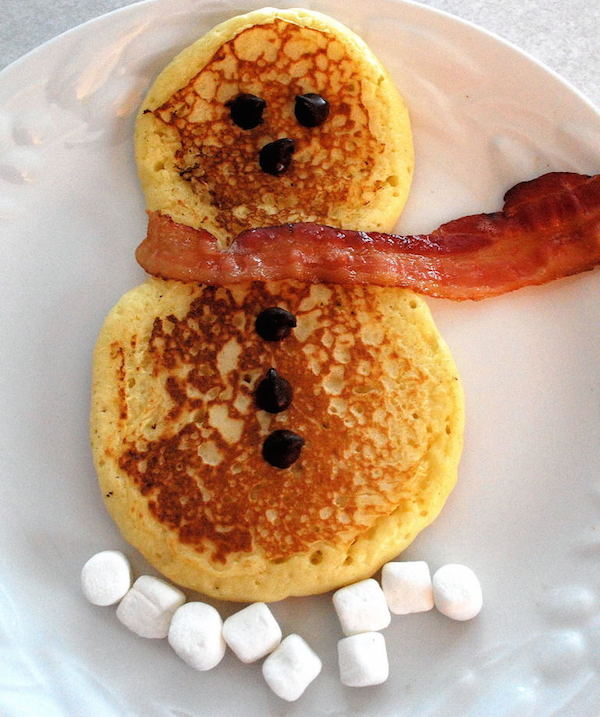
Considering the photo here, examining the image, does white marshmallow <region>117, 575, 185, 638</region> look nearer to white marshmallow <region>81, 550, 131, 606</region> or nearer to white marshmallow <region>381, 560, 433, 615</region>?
white marshmallow <region>81, 550, 131, 606</region>

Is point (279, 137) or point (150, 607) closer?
point (150, 607)

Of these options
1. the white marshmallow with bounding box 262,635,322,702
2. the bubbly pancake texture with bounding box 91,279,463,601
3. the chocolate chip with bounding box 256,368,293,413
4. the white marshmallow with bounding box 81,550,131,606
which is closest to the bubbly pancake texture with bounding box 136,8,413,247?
the bubbly pancake texture with bounding box 91,279,463,601

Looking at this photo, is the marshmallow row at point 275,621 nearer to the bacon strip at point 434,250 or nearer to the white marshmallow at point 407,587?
the white marshmallow at point 407,587

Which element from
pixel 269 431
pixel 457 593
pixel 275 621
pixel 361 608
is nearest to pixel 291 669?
pixel 275 621

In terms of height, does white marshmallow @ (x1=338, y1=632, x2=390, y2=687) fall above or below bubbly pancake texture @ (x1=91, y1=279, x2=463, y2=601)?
below

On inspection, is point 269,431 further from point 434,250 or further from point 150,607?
point 434,250

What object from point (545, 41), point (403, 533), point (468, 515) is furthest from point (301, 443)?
point (545, 41)

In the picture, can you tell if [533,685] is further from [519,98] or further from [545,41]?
[545,41]
